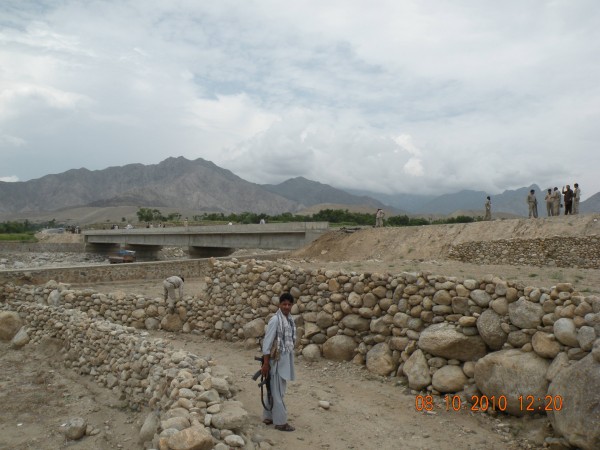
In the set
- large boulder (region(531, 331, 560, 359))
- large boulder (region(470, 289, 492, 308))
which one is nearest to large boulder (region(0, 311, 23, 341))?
large boulder (region(470, 289, 492, 308))

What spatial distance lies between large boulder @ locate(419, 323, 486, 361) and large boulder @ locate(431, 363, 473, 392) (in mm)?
205

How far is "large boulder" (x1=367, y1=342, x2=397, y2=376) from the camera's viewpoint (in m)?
7.64

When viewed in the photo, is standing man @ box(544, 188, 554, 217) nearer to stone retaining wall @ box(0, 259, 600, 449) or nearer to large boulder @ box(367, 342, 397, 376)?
stone retaining wall @ box(0, 259, 600, 449)

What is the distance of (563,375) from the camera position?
17.2 ft

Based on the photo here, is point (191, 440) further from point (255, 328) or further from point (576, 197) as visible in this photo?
point (576, 197)

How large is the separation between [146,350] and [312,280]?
→ 3.49 m

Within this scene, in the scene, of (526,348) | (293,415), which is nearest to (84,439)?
(293,415)

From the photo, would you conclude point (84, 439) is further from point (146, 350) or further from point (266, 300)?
point (266, 300)

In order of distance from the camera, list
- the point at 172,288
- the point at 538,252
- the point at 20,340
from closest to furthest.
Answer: the point at 172,288
the point at 20,340
the point at 538,252

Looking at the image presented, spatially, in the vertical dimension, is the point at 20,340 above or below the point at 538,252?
below

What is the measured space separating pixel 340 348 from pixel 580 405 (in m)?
4.30

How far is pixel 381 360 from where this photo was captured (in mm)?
7711

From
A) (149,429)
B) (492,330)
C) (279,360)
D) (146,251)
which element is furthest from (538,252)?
(146,251)
